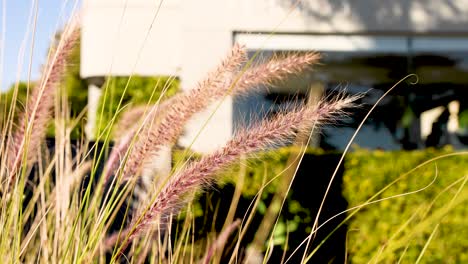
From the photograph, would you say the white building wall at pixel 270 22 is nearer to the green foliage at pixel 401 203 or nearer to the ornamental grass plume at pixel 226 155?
the green foliage at pixel 401 203

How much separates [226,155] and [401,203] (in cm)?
323

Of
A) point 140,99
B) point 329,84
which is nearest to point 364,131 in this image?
point 329,84

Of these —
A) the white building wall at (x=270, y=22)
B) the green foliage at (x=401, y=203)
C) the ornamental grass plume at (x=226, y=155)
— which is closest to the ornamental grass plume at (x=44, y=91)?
the ornamental grass plume at (x=226, y=155)

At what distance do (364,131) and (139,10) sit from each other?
110 inches

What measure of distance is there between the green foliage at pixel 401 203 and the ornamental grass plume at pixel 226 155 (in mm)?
2929

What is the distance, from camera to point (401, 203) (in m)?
4.44

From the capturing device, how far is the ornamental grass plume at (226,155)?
138cm

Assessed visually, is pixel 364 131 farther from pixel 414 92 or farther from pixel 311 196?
pixel 311 196

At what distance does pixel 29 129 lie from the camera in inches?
64.6

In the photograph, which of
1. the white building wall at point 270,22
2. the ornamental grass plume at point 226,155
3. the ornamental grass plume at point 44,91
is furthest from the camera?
the white building wall at point 270,22

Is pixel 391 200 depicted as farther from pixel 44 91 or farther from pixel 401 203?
pixel 44 91

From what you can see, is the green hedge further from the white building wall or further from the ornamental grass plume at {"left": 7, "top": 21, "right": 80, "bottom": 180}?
the ornamental grass plume at {"left": 7, "top": 21, "right": 80, "bottom": 180}

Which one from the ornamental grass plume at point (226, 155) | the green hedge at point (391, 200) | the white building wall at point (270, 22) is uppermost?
the white building wall at point (270, 22)

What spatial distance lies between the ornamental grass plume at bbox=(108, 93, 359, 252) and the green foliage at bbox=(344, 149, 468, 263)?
2.93 metres
